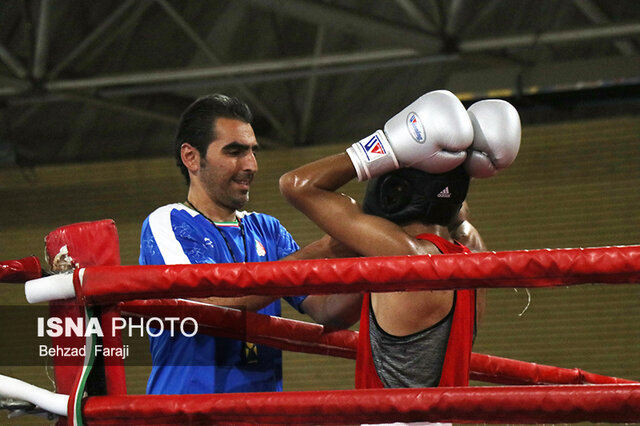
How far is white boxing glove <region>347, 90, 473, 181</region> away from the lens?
1.47 m

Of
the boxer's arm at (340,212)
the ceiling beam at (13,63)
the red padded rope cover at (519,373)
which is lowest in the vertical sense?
the red padded rope cover at (519,373)

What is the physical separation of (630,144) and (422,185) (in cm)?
527

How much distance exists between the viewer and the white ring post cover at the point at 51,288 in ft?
4.31

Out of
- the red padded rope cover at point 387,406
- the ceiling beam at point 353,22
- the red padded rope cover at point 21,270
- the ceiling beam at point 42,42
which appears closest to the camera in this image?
the red padded rope cover at point 387,406

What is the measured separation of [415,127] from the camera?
4.89 ft

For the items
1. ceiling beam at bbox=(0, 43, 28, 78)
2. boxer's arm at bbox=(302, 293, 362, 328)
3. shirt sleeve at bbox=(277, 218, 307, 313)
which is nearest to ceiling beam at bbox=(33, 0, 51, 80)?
ceiling beam at bbox=(0, 43, 28, 78)

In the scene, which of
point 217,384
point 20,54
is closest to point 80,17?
point 20,54

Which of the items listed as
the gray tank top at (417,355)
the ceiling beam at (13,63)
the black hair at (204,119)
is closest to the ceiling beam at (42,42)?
the ceiling beam at (13,63)

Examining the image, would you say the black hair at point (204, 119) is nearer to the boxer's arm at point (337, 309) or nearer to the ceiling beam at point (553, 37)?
the boxer's arm at point (337, 309)

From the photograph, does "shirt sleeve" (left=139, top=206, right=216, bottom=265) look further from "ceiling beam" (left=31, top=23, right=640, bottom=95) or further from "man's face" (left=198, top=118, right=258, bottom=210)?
"ceiling beam" (left=31, top=23, right=640, bottom=95)

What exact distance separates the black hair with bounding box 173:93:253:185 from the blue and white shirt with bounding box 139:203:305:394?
207 millimetres

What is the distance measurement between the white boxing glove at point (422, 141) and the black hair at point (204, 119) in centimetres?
72

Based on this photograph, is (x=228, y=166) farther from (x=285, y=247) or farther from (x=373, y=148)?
(x=373, y=148)

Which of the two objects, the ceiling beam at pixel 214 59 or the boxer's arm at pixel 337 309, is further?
the ceiling beam at pixel 214 59
